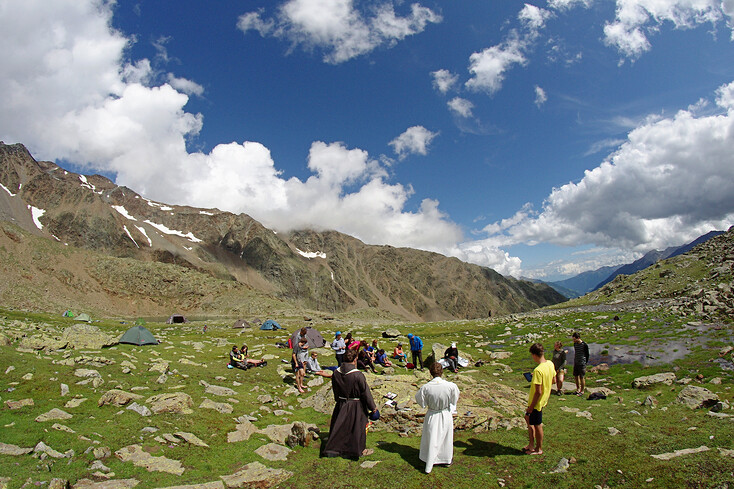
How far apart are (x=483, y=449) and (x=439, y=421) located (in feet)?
8.07

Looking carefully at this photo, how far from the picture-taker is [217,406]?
46.4 ft

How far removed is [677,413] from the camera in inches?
495

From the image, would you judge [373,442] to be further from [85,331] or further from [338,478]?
[85,331]

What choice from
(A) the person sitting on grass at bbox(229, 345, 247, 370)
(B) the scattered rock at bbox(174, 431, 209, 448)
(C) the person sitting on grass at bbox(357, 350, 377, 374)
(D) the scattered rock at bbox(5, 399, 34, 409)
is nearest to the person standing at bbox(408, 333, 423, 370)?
(C) the person sitting on grass at bbox(357, 350, 377, 374)

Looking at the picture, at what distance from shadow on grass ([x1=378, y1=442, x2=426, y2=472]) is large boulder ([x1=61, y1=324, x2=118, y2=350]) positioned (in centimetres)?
2107

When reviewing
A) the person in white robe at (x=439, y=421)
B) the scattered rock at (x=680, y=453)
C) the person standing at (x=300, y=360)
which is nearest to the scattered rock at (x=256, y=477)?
the person in white robe at (x=439, y=421)

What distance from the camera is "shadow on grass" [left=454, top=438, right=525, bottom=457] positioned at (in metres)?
10.6

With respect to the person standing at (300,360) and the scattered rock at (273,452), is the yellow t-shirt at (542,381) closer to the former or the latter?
the scattered rock at (273,452)

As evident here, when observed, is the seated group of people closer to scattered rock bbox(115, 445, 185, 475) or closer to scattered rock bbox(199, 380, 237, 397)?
scattered rock bbox(199, 380, 237, 397)

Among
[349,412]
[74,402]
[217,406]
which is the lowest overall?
[217,406]

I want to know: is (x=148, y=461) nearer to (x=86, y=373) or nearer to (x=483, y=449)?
(x=86, y=373)

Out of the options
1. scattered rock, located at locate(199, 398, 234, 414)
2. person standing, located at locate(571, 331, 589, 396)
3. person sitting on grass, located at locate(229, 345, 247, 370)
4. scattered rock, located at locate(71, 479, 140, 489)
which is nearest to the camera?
scattered rock, located at locate(71, 479, 140, 489)

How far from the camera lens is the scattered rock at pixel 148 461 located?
→ 931 cm

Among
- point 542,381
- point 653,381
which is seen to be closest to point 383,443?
point 542,381
